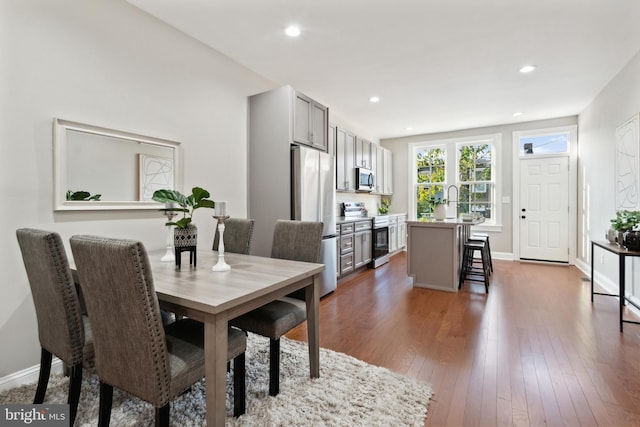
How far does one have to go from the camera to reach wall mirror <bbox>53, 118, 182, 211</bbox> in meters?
2.01

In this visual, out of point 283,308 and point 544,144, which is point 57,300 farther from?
point 544,144

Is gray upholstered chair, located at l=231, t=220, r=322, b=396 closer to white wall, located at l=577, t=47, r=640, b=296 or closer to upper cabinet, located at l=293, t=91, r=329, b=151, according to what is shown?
upper cabinet, located at l=293, t=91, r=329, b=151

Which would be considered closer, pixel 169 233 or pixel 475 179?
pixel 169 233

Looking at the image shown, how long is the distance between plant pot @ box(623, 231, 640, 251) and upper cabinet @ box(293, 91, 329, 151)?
315cm

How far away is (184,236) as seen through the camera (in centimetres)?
180

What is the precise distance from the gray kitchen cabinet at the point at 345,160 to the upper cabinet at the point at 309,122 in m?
0.92

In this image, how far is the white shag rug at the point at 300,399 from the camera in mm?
1570

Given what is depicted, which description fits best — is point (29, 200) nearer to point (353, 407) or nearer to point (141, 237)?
point (141, 237)

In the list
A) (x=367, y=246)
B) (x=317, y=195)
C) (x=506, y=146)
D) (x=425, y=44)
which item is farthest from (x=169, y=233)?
(x=506, y=146)

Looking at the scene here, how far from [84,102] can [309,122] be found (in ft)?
6.89

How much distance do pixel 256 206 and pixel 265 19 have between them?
1799mm

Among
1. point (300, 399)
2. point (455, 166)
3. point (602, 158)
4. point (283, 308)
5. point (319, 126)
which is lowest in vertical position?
point (300, 399)

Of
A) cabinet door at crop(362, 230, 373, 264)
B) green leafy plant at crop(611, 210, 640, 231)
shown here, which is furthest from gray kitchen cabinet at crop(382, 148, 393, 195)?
green leafy plant at crop(611, 210, 640, 231)

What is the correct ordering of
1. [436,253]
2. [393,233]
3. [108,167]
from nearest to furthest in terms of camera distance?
[108,167] < [436,253] < [393,233]
